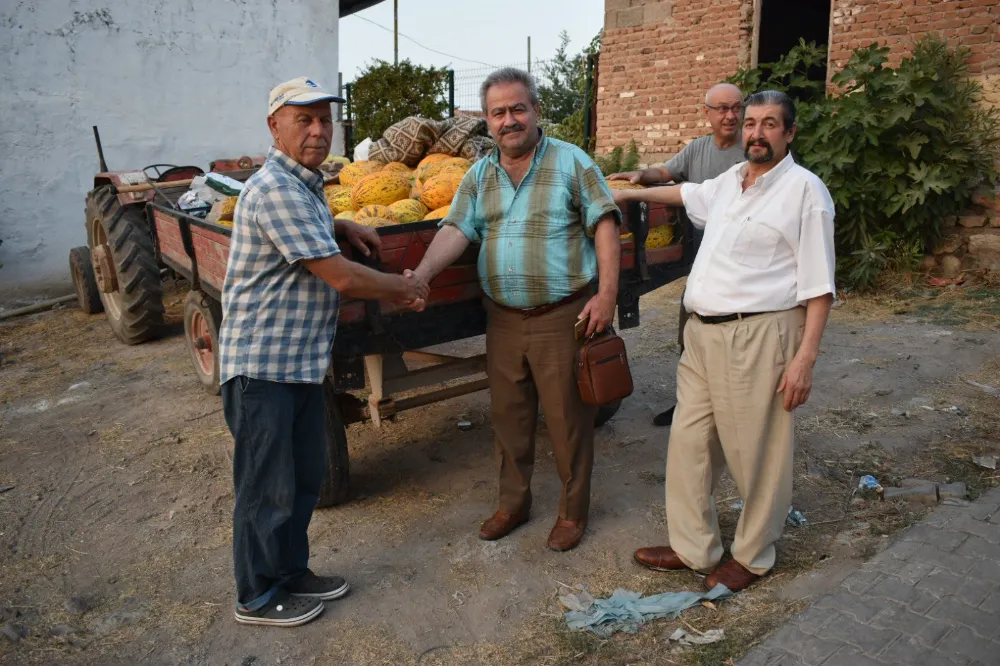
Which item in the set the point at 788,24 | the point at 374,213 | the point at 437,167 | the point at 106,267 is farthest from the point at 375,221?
the point at 788,24

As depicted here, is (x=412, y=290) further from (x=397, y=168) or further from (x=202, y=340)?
(x=202, y=340)

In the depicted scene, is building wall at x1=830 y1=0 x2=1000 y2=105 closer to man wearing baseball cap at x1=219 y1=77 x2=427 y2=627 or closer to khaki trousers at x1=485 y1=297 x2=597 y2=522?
khaki trousers at x1=485 y1=297 x2=597 y2=522

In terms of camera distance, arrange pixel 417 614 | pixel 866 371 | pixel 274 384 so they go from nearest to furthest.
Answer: pixel 274 384 < pixel 417 614 < pixel 866 371

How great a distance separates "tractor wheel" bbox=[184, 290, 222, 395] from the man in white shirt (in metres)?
3.15

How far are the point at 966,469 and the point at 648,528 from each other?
176 cm

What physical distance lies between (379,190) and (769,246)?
2.30m

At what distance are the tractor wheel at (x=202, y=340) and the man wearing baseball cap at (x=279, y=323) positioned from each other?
229 cm

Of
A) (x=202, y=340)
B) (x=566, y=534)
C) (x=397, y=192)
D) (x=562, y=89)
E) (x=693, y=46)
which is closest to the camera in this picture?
(x=566, y=534)

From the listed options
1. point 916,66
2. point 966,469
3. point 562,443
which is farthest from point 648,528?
point 916,66

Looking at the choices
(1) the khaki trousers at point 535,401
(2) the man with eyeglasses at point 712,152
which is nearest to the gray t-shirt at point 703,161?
(2) the man with eyeglasses at point 712,152

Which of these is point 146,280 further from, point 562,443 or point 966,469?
point 966,469

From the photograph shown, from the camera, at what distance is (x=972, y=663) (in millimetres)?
2424

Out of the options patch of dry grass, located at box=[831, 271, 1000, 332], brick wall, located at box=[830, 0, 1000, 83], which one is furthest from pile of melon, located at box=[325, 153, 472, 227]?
brick wall, located at box=[830, 0, 1000, 83]

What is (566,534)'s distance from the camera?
3379mm
